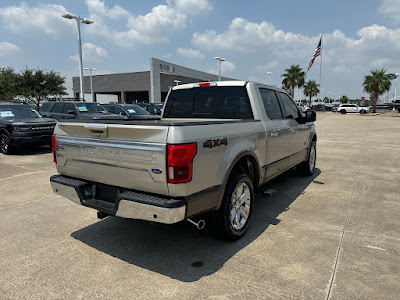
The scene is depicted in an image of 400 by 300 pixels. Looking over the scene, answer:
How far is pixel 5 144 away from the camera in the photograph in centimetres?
970

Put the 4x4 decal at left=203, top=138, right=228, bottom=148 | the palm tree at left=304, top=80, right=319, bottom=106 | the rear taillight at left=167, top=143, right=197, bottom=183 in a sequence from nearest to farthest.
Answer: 1. the rear taillight at left=167, top=143, right=197, bottom=183
2. the 4x4 decal at left=203, top=138, right=228, bottom=148
3. the palm tree at left=304, top=80, right=319, bottom=106

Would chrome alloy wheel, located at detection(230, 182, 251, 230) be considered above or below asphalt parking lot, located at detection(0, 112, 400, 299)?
above

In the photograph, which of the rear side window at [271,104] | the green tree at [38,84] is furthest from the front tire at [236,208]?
the green tree at [38,84]

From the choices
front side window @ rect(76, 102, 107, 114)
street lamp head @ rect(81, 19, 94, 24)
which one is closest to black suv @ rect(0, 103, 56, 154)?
front side window @ rect(76, 102, 107, 114)

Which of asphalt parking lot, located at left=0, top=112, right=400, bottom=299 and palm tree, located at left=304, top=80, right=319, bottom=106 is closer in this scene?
asphalt parking lot, located at left=0, top=112, right=400, bottom=299

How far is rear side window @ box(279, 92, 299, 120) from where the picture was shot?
5.18 metres

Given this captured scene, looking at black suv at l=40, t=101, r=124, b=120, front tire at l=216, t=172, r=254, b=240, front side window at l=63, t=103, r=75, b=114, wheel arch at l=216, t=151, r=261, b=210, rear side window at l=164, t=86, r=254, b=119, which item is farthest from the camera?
front side window at l=63, t=103, r=75, b=114

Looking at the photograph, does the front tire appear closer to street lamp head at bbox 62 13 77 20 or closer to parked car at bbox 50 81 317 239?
parked car at bbox 50 81 317 239

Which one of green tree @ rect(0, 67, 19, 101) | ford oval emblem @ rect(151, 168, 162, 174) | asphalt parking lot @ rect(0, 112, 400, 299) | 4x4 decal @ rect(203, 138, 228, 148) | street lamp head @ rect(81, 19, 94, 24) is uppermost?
street lamp head @ rect(81, 19, 94, 24)

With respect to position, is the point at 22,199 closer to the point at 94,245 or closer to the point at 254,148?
the point at 94,245

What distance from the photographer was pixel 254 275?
9.43 ft

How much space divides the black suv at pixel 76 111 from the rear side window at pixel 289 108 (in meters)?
8.04

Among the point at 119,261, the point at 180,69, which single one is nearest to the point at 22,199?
the point at 119,261

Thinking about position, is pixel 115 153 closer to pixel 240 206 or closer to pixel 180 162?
pixel 180 162
